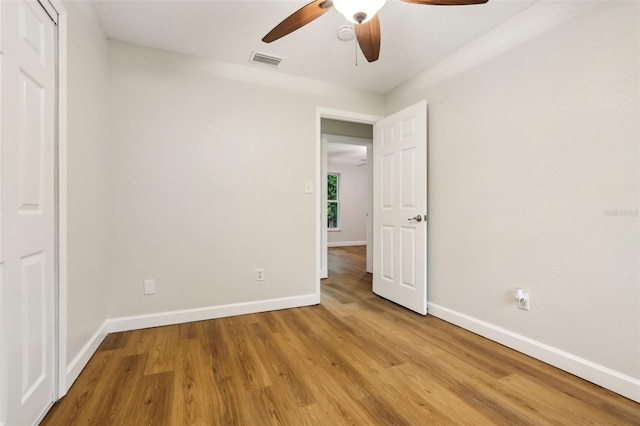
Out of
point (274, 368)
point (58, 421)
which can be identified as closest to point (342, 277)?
point (274, 368)

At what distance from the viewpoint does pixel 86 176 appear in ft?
5.96

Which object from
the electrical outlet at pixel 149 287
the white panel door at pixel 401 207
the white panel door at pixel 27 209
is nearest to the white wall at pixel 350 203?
the white panel door at pixel 401 207

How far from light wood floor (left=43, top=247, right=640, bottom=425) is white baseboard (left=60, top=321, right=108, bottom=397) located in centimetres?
5

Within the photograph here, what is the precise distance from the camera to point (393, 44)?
7.63 ft

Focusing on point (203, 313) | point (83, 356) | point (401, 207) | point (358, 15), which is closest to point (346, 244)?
point (401, 207)

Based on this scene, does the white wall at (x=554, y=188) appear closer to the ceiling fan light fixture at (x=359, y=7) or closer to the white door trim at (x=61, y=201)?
the ceiling fan light fixture at (x=359, y=7)

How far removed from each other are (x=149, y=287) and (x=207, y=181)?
1.03 metres

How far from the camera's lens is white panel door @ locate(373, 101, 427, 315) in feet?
8.75

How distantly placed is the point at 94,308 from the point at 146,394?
34.1 inches

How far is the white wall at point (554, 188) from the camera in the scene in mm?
1521

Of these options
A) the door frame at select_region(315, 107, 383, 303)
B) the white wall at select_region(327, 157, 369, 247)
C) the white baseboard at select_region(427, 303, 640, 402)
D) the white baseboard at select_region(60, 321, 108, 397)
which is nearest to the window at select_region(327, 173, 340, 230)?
the white wall at select_region(327, 157, 369, 247)

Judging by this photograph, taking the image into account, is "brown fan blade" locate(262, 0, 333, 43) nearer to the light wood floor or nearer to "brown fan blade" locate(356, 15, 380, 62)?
"brown fan blade" locate(356, 15, 380, 62)

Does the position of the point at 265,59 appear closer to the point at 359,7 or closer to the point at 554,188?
the point at 359,7

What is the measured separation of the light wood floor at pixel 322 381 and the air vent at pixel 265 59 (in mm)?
2376
